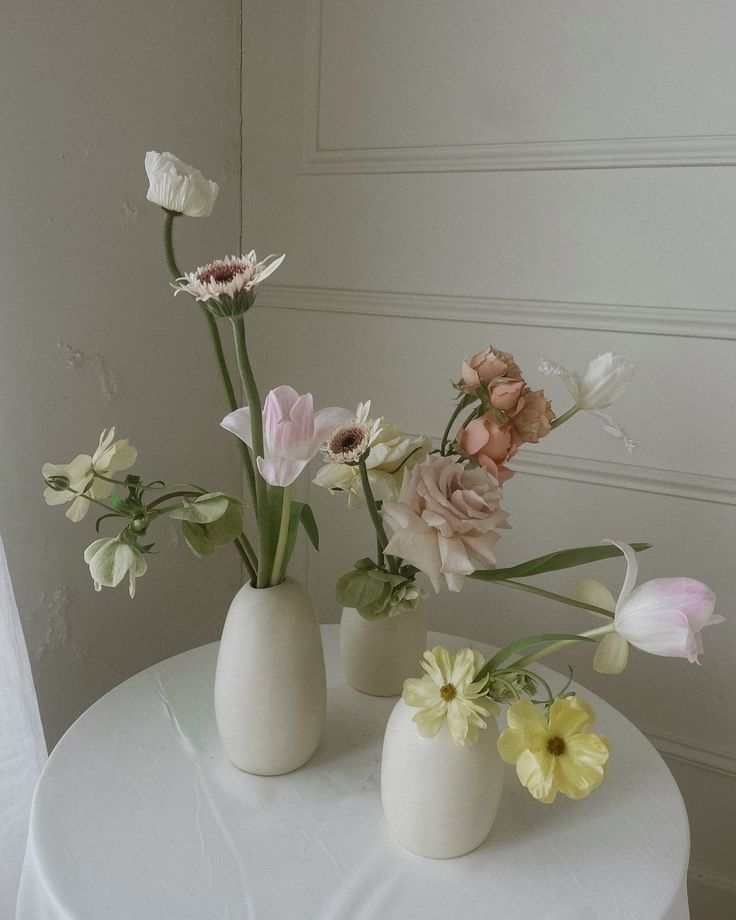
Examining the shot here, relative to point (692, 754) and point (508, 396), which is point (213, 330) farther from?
point (692, 754)

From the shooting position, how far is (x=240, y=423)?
27.0 inches

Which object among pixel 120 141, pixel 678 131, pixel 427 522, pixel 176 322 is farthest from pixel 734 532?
pixel 120 141

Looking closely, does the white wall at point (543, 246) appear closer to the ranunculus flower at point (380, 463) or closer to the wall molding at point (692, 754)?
the wall molding at point (692, 754)

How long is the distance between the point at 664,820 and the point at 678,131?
82 centimetres

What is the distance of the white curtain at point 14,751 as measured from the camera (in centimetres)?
98

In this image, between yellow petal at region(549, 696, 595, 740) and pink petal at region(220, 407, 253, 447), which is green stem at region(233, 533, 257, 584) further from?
yellow petal at region(549, 696, 595, 740)

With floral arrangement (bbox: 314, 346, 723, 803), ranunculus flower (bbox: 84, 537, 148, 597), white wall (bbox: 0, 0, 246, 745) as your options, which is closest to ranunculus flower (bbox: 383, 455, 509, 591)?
floral arrangement (bbox: 314, 346, 723, 803)

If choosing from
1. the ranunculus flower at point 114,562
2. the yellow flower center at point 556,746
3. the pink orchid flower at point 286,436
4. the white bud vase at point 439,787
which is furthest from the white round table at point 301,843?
the pink orchid flower at point 286,436

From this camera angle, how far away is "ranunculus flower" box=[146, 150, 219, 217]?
664 mm

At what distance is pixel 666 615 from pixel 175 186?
0.53 meters

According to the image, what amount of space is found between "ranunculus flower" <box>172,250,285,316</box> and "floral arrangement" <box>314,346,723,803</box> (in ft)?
0.48

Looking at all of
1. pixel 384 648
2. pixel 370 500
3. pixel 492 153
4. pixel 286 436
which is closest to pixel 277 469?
pixel 286 436

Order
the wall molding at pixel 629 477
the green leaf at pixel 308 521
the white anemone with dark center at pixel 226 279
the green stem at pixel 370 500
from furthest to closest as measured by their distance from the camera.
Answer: the wall molding at pixel 629 477 < the green leaf at pixel 308 521 < the green stem at pixel 370 500 < the white anemone with dark center at pixel 226 279

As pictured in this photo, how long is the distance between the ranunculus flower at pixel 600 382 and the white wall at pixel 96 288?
0.71 meters
